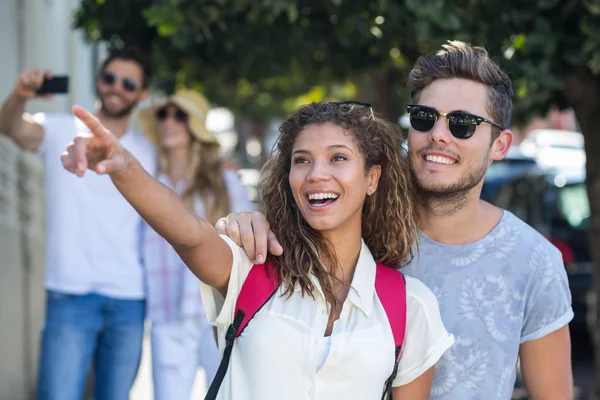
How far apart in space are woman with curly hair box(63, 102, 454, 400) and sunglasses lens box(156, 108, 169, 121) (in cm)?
226

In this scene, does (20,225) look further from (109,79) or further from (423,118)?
(423,118)

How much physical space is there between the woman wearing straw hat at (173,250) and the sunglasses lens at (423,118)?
1922 mm

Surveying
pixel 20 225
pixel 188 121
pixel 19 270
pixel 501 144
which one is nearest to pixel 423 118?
pixel 501 144

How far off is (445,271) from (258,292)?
2.21 feet

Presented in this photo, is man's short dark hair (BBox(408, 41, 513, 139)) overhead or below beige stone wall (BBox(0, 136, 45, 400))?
overhead

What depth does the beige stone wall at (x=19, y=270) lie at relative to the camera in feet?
20.1

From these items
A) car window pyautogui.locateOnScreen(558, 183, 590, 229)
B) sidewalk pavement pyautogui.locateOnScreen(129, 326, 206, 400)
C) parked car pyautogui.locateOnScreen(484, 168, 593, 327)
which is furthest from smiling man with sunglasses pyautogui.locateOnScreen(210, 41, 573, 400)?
car window pyautogui.locateOnScreen(558, 183, 590, 229)

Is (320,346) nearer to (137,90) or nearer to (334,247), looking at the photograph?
(334,247)

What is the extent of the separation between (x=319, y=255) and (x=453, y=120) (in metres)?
0.64

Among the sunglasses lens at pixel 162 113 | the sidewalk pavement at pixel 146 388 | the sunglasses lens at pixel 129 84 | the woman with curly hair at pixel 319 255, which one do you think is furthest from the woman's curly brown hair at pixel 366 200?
the sidewalk pavement at pixel 146 388

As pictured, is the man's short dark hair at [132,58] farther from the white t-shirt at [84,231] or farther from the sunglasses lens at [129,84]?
the white t-shirt at [84,231]

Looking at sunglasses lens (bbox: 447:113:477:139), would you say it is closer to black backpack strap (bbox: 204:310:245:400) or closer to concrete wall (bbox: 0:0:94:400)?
black backpack strap (bbox: 204:310:245:400)

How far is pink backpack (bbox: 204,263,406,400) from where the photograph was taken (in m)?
2.67

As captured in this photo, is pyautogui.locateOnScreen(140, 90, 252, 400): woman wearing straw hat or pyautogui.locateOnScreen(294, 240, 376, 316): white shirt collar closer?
pyautogui.locateOnScreen(294, 240, 376, 316): white shirt collar
